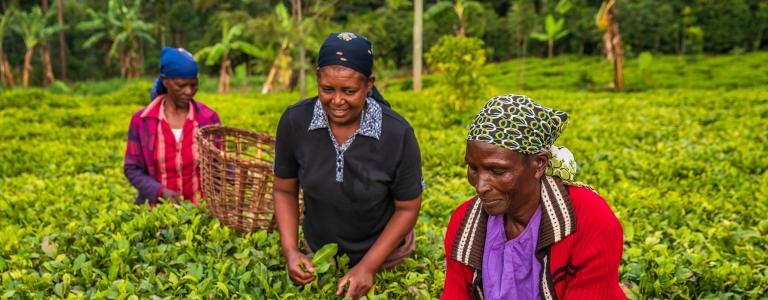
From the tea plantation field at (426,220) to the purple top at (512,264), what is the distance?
74cm

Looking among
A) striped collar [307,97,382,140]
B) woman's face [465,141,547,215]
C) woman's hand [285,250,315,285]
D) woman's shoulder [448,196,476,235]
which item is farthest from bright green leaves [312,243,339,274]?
woman's face [465,141,547,215]

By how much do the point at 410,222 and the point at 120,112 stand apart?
43.9 feet

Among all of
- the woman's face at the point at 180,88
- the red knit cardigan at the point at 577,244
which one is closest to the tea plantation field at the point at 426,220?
the woman's face at the point at 180,88

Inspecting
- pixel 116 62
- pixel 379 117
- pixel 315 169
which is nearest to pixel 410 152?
pixel 379 117

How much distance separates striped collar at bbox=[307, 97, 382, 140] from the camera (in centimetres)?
226

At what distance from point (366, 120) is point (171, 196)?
1795 millimetres

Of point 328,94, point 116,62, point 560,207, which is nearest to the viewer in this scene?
point 560,207

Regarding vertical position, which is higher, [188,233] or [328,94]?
[328,94]

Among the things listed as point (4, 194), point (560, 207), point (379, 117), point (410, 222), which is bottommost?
point (4, 194)

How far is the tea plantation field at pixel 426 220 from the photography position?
8.54 feet

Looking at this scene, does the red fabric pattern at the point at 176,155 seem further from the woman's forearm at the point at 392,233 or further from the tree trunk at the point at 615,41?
the tree trunk at the point at 615,41

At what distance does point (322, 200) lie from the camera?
2371 mm

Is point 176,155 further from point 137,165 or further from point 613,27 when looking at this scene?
point 613,27

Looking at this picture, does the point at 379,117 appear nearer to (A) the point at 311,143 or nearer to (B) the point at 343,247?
(A) the point at 311,143
